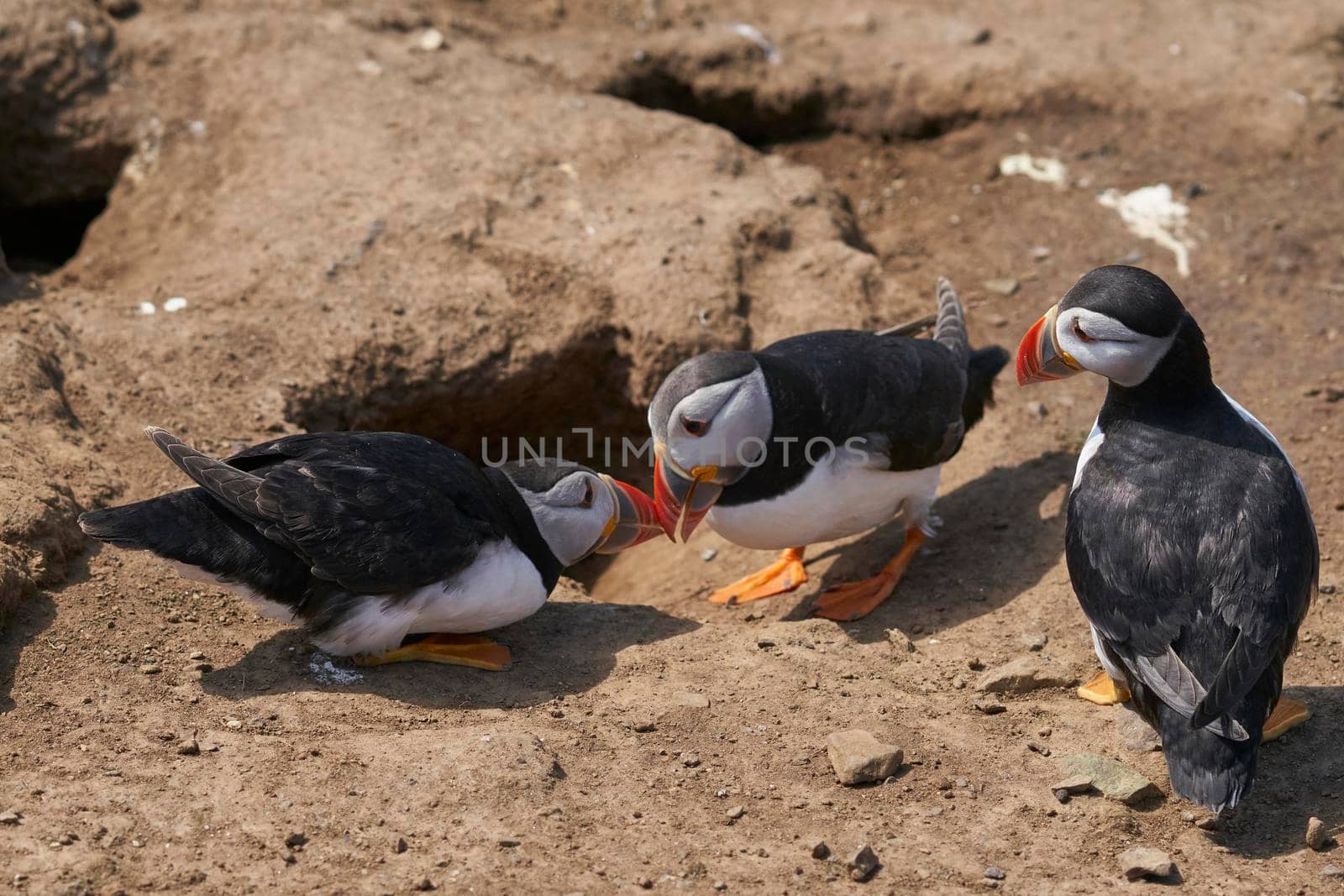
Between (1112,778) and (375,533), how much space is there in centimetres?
258

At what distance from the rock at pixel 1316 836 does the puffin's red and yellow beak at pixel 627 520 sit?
2551 mm

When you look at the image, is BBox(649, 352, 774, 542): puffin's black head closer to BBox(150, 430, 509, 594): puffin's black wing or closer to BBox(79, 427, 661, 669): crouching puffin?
BBox(79, 427, 661, 669): crouching puffin

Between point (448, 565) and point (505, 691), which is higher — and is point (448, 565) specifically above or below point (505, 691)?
above

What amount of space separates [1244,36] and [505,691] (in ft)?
23.3

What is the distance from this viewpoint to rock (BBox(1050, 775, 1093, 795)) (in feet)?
13.5

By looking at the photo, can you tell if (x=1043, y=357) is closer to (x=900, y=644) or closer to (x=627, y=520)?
(x=900, y=644)

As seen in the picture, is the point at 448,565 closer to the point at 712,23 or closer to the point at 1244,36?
the point at 712,23

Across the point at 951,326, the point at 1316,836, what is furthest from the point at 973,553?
the point at 1316,836

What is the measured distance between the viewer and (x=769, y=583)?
6.11m

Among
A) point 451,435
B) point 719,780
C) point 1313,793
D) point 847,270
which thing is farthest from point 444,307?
point 1313,793

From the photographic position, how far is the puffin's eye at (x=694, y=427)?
16.5ft

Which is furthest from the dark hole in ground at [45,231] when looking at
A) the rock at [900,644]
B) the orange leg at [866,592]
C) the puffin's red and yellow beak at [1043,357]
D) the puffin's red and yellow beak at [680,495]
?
the puffin's red and yellow beak at [1043,357]

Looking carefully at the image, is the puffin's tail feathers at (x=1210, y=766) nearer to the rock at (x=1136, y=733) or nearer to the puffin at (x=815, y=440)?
the rock at (x=1136, y=733)

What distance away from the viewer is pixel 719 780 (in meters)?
4.18
